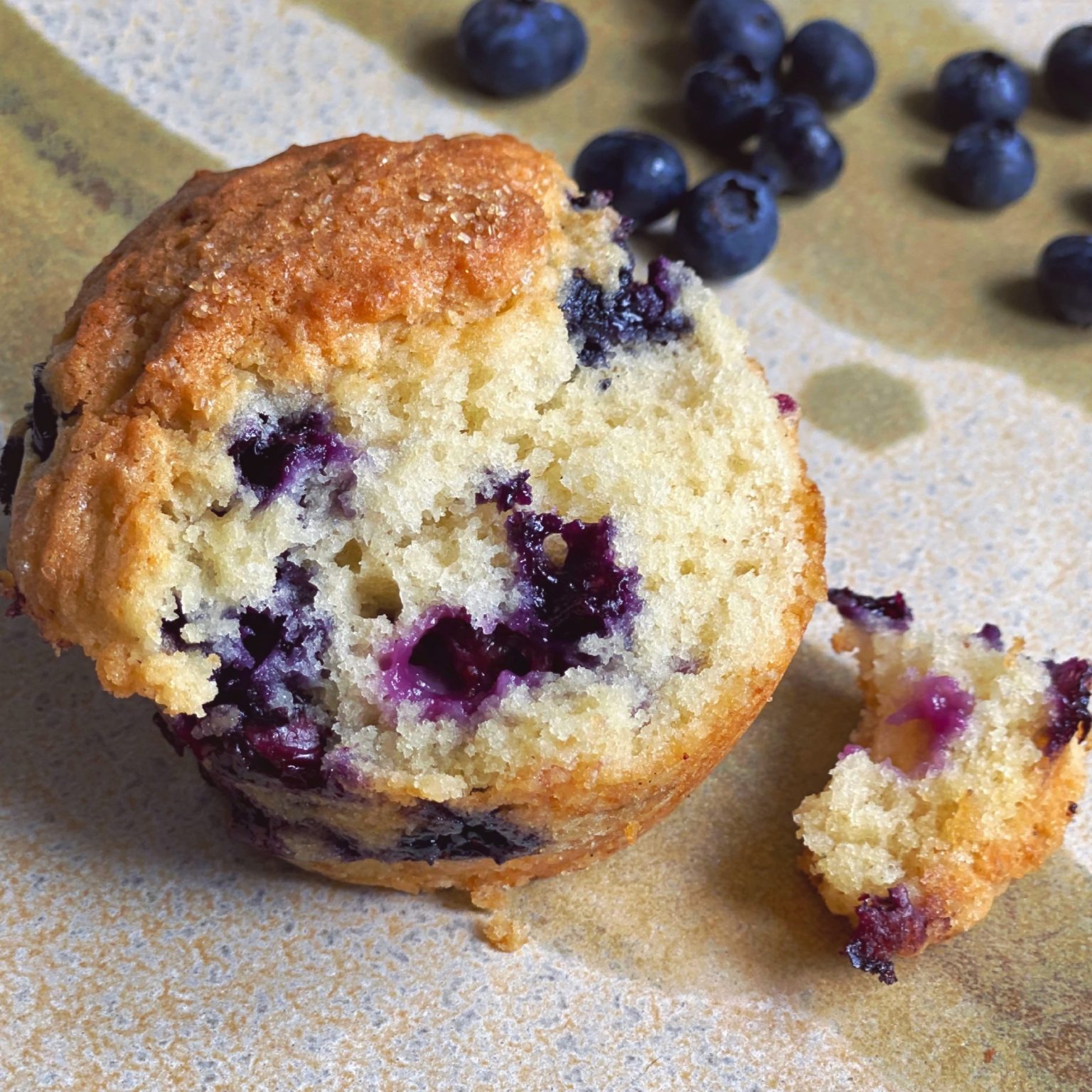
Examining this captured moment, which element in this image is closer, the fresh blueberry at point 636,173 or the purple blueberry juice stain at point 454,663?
the purple blueberry juice stain at point 454,663

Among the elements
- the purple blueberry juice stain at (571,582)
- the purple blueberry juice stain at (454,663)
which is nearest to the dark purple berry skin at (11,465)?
the purple blueberry juice stain at (454,663)

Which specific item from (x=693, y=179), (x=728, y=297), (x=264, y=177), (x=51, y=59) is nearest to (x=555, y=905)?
(x=264, y=177)

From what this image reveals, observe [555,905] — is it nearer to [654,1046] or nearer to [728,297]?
[654,1046]

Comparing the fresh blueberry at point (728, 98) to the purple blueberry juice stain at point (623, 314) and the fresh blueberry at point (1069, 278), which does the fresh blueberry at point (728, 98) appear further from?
the purple blueberry juice stain at point (623, 314)

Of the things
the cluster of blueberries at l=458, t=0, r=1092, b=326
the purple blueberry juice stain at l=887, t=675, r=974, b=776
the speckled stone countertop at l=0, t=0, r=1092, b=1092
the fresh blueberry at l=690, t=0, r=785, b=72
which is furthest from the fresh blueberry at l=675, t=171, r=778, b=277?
the purple blueberry juice stain at l=887, t=675, r=974, b=776

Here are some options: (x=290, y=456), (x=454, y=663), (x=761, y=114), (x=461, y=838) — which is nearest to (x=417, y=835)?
(x=461, y=838)

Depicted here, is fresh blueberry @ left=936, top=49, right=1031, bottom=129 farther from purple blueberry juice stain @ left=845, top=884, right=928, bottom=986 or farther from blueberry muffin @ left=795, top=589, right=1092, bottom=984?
purple blueberry juice stain @ left=845, top=884, right=928, bottom=986
